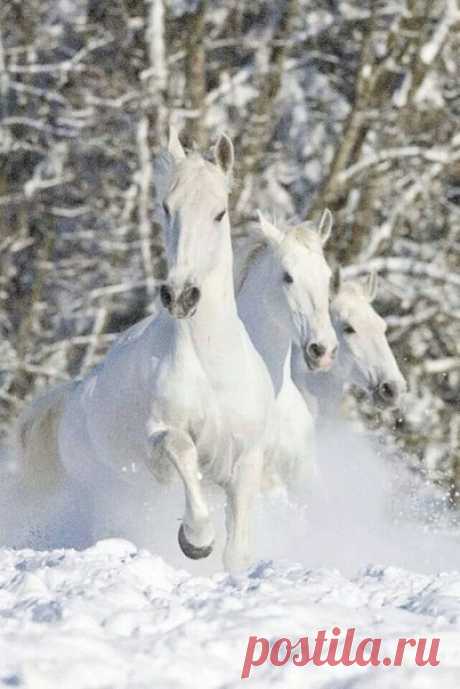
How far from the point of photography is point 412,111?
18.5 metres

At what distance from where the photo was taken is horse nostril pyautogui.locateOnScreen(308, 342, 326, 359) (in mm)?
7797

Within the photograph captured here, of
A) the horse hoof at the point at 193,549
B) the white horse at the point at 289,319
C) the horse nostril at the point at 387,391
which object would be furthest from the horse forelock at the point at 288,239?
the horse hoof at the point at 193,549

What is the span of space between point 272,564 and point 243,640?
1.17 metres

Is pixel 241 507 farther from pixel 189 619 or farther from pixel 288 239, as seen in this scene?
pixel 189 619

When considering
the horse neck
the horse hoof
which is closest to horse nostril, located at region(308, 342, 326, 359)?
the horse neck

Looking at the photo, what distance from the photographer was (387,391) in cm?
910

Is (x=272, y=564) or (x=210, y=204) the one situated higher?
(x=210, y=204)

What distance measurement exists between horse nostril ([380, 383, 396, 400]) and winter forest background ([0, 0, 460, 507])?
25.9ft

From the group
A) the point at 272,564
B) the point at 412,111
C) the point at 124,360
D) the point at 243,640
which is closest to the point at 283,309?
the point at 124,360

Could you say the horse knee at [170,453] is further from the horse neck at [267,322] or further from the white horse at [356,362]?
the white horse at [356,362]

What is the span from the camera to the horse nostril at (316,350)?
307 inches

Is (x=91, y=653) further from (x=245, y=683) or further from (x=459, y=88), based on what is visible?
(x=459, y=88)

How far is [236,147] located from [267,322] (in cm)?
1002

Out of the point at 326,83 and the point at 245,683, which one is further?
the point at 326,83
